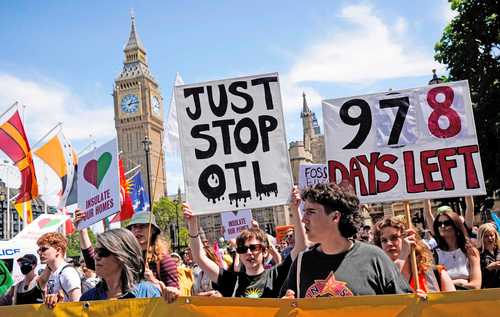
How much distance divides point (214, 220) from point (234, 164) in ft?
385

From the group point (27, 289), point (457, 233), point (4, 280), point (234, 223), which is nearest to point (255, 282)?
point (457, 233)

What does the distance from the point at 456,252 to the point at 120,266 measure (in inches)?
128

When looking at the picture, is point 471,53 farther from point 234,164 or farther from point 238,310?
point 238,310

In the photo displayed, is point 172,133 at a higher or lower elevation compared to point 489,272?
higher

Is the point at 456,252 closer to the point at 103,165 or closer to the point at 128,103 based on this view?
the point at 103,165

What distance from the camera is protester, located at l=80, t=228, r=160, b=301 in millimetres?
3455

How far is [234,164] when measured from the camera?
4742mm

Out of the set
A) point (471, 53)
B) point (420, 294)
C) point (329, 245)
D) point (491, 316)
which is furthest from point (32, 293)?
point (471, 53)

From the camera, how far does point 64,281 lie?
15.6 feet

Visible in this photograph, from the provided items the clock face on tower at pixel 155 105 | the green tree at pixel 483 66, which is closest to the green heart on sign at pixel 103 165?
the green tree at pixel 483 66

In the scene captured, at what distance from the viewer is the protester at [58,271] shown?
4.75 metres

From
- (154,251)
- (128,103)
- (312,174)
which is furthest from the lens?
(128,103)

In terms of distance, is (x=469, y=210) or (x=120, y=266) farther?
Result: (x=469, y=210)

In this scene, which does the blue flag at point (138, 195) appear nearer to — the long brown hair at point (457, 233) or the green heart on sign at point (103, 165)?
the green heart on sign at point (103, 165)
